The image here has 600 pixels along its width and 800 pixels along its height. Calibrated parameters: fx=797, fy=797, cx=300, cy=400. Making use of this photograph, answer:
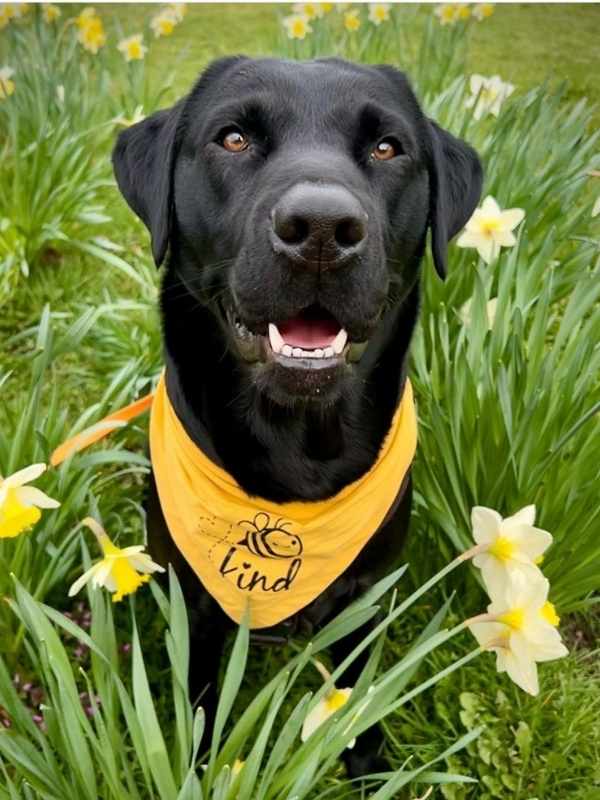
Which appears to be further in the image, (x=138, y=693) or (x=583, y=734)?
(x=583, y=734)

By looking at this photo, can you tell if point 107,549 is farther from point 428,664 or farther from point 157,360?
point 157,360

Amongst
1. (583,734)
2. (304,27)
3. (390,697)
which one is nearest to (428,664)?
(583,734)

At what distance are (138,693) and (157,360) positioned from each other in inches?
55.7

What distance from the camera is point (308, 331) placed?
1407 mm

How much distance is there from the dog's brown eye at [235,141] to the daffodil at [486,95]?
1523 millimetres

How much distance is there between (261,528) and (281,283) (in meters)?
0.57

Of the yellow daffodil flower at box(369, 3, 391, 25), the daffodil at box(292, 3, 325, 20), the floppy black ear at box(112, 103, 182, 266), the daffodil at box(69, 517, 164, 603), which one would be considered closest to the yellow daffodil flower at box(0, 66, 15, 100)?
the daffodil at box(292, 3, 325, 20)

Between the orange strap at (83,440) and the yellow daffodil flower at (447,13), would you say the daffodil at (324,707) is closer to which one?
the orange strap at (83,440)

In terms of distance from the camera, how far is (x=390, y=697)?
Answer: 4.23ft

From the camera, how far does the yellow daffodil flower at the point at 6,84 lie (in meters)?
2.90

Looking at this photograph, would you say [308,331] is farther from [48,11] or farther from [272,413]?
[48,11]

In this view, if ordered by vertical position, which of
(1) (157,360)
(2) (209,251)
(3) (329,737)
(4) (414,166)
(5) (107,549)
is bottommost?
(1) (157,360)

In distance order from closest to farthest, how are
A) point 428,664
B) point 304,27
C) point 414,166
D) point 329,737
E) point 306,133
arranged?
point 329,737 → point 306,133 → point 414,166 → point 428,664 → point 304,27

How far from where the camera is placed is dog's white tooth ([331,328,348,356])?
1.38 meters
